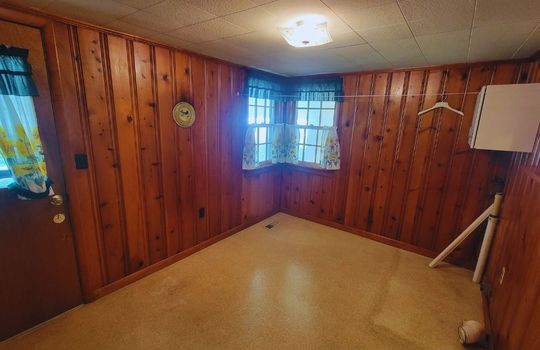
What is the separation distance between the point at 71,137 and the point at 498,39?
3171mm

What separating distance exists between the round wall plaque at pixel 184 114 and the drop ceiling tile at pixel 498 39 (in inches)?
93.3

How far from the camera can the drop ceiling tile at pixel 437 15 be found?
1.29 meters

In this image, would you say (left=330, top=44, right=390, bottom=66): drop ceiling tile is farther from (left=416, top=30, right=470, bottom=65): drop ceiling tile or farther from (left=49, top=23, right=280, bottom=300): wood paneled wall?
(left=49, top=23, right=280, bottom=300): wood paneled wall

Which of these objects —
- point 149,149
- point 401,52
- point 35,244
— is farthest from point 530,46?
point 35,244

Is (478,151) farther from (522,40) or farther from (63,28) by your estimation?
(63,28)

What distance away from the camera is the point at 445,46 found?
6.54 feet

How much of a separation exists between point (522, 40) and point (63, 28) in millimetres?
3226

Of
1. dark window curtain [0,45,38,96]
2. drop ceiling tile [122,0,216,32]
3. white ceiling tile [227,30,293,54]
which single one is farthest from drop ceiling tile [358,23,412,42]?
dark window curtain [0,45,38,96]

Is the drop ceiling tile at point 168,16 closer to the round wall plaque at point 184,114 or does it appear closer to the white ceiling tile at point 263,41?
the white ceiling tile at point 263,41

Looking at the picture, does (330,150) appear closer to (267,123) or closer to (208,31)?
(267,123)

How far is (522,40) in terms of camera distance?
1.78 meters

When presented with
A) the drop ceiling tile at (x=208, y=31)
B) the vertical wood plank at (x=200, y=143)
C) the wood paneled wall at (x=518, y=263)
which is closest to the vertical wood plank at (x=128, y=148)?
A: the drop ceiling tile at (x=208, y=31)

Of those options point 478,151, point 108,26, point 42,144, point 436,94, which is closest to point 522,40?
point 436,94

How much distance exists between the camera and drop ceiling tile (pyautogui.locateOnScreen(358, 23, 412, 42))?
5.39ft
